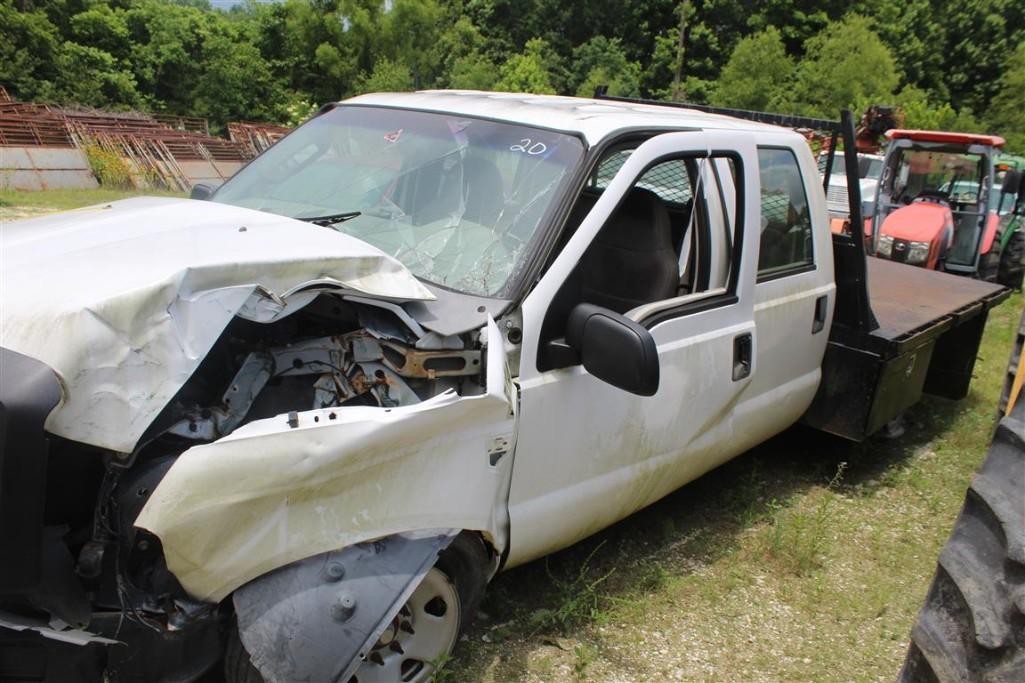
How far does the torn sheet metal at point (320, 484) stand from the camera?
2.05 m

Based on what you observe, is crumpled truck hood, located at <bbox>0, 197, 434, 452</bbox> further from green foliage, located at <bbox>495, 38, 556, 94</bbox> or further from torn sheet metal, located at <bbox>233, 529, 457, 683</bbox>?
green foliage, located at <bbox>495, 38, 556, 94</bbox>

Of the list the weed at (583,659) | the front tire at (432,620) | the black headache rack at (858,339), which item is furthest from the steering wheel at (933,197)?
the front tire at (432,620)

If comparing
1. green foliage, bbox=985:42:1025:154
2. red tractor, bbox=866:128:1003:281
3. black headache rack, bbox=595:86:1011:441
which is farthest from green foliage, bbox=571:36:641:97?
black headache rack, bbox=595:86:1011:441

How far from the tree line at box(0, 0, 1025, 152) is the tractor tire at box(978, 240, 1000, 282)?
16.0m

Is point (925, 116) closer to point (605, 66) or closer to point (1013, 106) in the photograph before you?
point (1013, 106)

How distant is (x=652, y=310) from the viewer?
3.21 metres

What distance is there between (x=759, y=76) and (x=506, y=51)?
19826 millimetres

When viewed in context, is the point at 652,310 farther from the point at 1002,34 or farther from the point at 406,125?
the point at 1002,34

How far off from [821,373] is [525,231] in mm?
2339

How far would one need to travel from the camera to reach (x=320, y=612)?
2.21m

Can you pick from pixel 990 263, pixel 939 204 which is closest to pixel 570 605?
pixel 939 204

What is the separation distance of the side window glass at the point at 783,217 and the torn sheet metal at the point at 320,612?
2344 millimetres

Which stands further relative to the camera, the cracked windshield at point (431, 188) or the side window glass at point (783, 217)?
the side window glass at point (783, 217)

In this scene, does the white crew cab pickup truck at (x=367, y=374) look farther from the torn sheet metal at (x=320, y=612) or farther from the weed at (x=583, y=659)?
the weed at (x=583, y=659)
